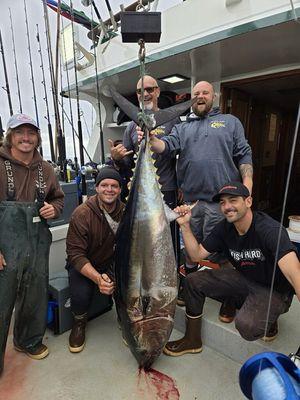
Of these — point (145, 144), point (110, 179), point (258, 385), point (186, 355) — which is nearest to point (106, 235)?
point (110, 179)

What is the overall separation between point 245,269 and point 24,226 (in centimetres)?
146

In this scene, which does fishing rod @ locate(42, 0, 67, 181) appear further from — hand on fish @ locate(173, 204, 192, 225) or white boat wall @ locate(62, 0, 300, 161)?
hand on fish @ locate(173, 204, 192, 225)

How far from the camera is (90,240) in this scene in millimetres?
A: 2234

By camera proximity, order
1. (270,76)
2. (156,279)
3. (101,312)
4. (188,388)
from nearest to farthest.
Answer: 1. (156,279)
2. (188,388)
3. (101,312)
4. (270,76)

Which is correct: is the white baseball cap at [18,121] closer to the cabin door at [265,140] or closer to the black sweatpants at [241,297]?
the black sweatpants at [241,297]

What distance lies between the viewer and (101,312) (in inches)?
104

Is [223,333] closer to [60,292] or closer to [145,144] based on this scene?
[60,292]

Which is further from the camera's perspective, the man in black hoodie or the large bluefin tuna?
the man in black hoodie

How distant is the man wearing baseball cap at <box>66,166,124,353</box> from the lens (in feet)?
7.12

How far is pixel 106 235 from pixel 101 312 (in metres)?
0.83

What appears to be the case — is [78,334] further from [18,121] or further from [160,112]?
[160,112]

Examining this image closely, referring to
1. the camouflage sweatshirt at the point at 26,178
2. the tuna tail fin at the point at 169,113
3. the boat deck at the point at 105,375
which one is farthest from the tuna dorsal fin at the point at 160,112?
the boat deck at the point at 105,375

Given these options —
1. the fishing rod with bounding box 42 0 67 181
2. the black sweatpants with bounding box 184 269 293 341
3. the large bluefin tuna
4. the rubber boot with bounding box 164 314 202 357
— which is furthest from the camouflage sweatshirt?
the fishing rod with bounding box 42 0 67 181

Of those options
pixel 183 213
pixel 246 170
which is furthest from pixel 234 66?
pixel 183 213
